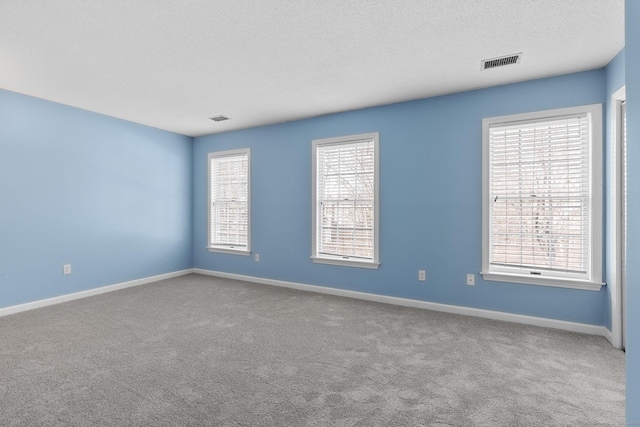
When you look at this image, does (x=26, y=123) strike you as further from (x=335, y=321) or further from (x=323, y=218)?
(x=335, y=321)

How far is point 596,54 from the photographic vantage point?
2.73 meters

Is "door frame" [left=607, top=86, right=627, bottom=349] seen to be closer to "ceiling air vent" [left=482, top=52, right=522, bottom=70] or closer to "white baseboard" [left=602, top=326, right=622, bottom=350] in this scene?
"white baseboard" [left=602, top=326, right=622, bottom=350]

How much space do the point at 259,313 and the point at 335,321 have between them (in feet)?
2.88

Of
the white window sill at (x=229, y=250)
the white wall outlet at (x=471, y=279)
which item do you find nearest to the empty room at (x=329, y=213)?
the white wall outlet at (x=471, y=279)

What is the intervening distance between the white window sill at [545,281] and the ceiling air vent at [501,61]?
2.07 metres

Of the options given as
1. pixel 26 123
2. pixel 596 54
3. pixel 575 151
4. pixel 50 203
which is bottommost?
pixel 50 203

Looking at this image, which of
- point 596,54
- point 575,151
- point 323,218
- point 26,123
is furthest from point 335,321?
point 26,123

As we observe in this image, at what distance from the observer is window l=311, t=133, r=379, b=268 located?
420 centimetres

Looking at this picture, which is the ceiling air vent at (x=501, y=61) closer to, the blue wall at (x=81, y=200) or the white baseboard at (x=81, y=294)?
the blue wall at (x=81, y=200)

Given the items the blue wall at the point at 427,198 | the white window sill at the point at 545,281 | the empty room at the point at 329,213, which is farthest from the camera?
the blue wall at the point at 427,198

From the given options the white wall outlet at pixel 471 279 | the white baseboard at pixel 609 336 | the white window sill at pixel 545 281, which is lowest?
the white baseboard at pixel 609 336

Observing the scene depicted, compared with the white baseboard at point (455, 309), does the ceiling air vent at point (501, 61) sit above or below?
above

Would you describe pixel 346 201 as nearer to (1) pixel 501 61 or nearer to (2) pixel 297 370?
(1) pixel 501 61

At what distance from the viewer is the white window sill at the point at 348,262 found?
13.5 feet
